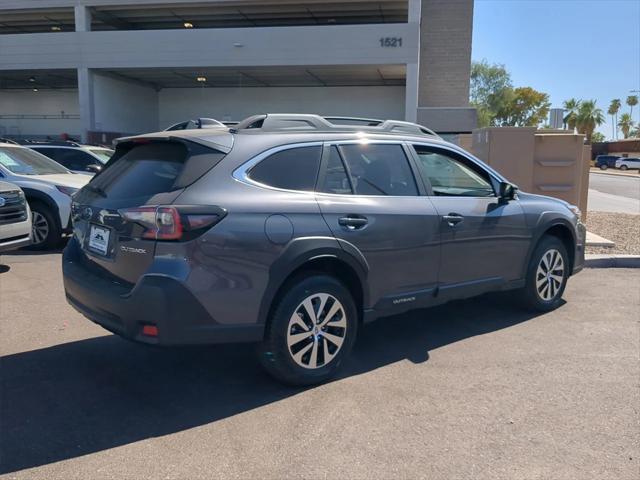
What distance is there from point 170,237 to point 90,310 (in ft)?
3.11

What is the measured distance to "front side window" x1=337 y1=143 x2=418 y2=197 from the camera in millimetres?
4355

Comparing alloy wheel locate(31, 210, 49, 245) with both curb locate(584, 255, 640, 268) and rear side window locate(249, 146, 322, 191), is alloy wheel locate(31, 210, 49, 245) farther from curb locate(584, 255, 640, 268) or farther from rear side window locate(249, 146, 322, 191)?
curb locate(584, 255, 640, 268)

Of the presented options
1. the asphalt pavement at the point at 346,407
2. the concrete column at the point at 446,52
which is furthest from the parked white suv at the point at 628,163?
the asphalt pavement at the point at 346,407

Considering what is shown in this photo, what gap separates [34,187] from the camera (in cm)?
880

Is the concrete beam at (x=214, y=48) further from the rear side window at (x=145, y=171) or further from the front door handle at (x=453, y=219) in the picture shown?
the rear side window at (x=145, y=171)

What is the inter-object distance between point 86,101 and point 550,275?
24582mm

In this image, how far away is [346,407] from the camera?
3748 millimetres

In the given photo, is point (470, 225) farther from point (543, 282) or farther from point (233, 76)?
point (233, 76)

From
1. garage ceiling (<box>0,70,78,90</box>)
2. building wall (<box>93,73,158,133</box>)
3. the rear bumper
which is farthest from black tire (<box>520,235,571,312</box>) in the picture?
garage ceiling (<box>0,70,78,90</box>)

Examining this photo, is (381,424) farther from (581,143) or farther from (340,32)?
(340,32)

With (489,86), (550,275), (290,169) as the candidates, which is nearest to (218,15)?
(550,275)

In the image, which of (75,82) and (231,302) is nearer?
(231,302)

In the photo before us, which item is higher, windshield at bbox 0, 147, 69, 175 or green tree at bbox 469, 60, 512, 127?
green tree at bbox 469, 60, 512, 127

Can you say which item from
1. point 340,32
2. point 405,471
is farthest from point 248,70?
point 405,471
